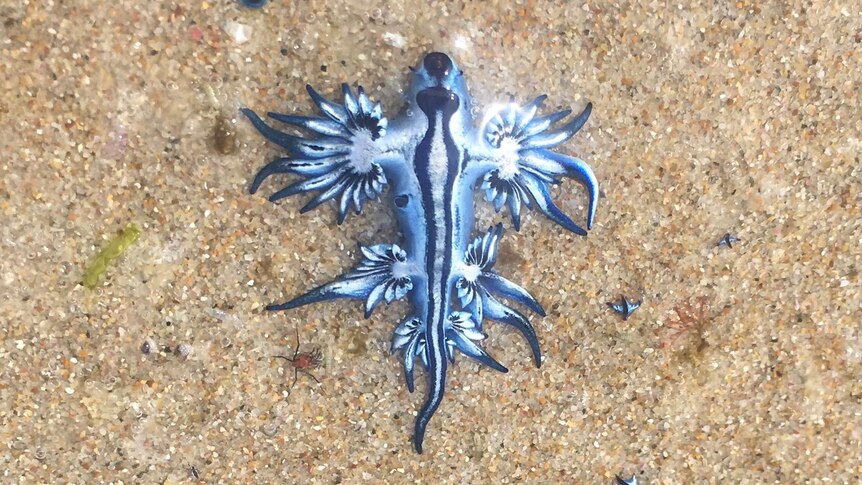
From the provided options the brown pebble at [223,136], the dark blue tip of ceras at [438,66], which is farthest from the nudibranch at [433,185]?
the brown pebble at [223,136]

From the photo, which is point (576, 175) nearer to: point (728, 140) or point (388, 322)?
point (728, 140)

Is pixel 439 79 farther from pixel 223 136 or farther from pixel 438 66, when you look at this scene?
pixel 223 136

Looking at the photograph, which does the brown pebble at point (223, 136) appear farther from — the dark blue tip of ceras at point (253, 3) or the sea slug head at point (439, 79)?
the sea slug head at point (439, 79)

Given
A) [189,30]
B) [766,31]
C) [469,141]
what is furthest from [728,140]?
[189,30]

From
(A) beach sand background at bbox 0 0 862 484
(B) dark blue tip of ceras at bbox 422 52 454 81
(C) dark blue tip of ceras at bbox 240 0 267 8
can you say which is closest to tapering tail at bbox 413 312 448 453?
(A) beach sand background at bbox 0 0 862 484

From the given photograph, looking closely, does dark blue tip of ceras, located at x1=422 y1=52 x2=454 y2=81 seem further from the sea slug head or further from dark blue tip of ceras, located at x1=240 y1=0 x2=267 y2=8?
dark blue tip of ceras, located at x1=240 y1=0 x2=267 y2=8

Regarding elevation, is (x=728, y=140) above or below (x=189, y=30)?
above

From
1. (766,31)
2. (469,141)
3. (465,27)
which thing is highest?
(766,31)
